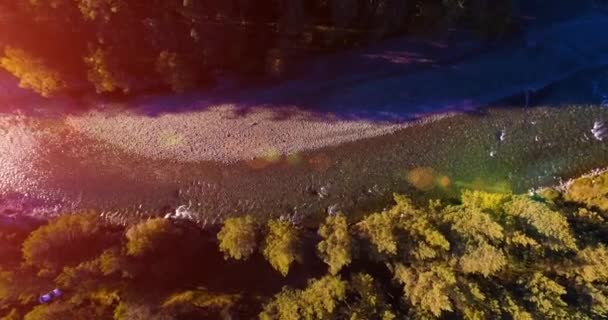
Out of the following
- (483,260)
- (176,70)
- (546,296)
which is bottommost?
(546,296)

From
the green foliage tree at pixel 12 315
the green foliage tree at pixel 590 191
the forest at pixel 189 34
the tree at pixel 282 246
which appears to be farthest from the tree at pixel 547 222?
the green foliage tree at pixel 12 315

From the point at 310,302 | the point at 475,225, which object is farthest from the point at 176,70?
the point at 475,225

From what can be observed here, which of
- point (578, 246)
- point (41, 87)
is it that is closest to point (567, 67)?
point (578, 246)

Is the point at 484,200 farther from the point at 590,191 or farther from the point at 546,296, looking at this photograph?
the point at 590,191

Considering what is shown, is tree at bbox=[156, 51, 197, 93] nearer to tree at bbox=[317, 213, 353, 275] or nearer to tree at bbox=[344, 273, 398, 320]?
tree at bbox=[317, 213, 353, 275]

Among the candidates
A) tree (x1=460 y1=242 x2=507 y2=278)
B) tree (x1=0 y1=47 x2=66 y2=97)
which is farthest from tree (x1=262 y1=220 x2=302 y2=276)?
tree (x1=0 y1=47 x2=66 y2=97)
